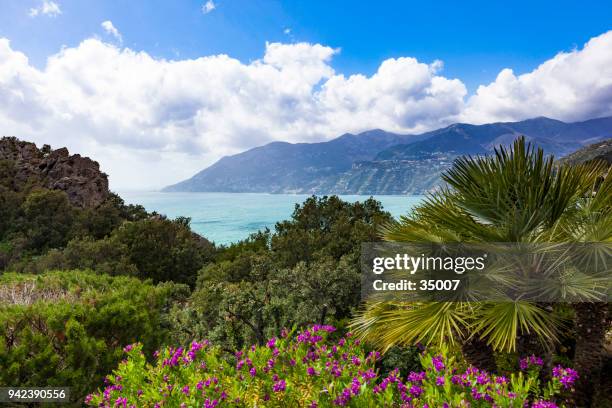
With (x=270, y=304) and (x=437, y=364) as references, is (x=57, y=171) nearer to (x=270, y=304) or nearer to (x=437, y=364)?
(x=270, y=304)

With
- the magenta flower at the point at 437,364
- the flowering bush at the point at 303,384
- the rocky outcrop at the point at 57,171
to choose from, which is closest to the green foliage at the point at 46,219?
the rocky outcrop at the point at 57,171

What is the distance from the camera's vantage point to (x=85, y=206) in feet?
95.1

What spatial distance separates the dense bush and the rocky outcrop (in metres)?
25.7

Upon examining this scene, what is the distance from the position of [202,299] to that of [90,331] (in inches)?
71.7

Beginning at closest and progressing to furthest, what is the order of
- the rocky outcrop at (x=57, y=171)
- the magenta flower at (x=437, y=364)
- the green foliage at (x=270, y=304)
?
the magenta flower at (x=437, y=364) → the green foliage at (x=270, y=304) → the rocky outcrop at (x=57, y=171)

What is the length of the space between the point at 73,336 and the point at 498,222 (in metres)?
5.66

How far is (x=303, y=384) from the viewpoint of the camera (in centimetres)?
363

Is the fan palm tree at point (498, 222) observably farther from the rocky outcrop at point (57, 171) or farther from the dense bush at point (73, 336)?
the rocky outcrop at point (57, 171)

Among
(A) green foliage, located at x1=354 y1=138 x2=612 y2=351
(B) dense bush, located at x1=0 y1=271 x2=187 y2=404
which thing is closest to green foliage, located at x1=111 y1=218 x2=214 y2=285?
(B) dense bush, located at x1=0 y1=271 x2=187 y2=404

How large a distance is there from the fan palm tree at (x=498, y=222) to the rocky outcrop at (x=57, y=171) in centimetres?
2918

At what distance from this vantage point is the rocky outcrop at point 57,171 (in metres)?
29.9

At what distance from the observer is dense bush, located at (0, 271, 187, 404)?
16.9 feet

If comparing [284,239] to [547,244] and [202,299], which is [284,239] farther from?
[547,244]

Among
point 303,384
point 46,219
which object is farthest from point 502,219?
point 46,219
